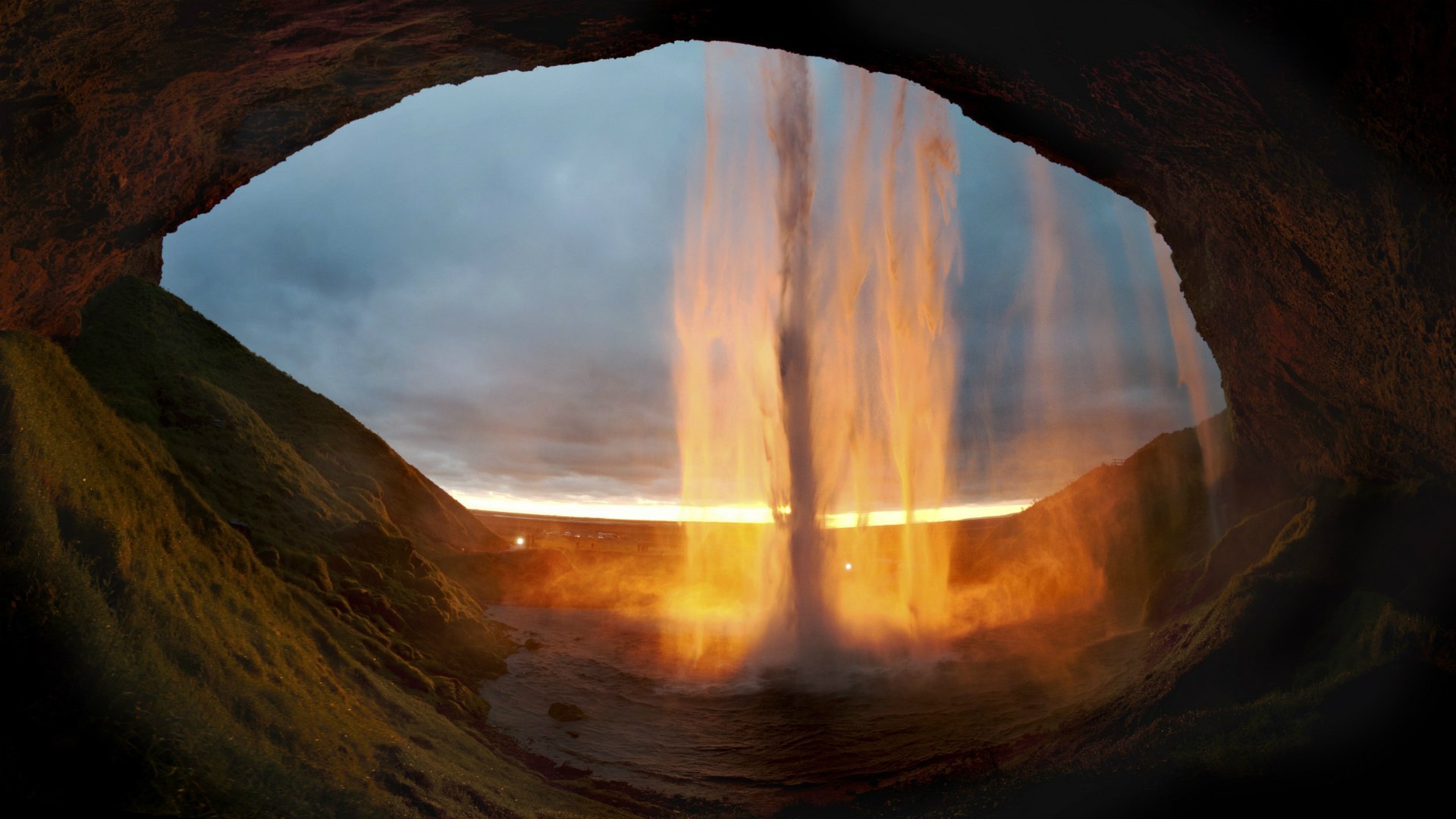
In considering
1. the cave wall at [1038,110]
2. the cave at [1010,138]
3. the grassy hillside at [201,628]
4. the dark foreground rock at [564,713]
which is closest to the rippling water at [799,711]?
the dark foreground rock at [564,713]

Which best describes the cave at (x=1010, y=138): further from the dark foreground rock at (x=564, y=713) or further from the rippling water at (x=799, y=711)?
the dark foreground rock at (x=564, y=713)

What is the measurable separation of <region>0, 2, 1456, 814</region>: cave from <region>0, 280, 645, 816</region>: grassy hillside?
5cm

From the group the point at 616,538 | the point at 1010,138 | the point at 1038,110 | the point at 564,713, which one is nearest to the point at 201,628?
the point at 564,713

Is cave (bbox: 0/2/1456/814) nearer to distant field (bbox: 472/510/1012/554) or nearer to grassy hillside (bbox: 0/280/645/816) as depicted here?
grassy hillside (bbox: 0/280/645/816)

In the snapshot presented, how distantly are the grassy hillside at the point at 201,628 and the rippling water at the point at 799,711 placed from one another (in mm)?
1483

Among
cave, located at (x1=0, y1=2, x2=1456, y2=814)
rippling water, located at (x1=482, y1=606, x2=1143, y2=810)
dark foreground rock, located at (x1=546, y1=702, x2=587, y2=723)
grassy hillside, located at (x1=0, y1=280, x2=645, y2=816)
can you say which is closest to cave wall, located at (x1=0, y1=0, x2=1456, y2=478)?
cave, located at (x1=0, y1=2, x2=1456, y2=814)

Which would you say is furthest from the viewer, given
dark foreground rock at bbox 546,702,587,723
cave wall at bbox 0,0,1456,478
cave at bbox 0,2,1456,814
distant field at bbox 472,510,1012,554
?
distant field at bbox 472,510,1012,554

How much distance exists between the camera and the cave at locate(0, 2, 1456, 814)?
241 inches

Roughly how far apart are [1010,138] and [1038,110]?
45.4 inches

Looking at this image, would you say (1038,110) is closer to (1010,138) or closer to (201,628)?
(1010,138)

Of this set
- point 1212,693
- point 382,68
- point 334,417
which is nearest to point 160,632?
point 382,68

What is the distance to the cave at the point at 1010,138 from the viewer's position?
20.1 ft

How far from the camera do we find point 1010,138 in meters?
10.9

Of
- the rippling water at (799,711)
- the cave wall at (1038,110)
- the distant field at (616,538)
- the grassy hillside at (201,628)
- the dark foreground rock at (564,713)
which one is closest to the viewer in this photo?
the grassy hillside at (201,628)
